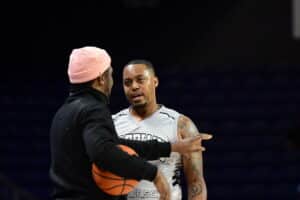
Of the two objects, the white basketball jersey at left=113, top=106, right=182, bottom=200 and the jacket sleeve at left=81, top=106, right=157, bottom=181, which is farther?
the white basketball jersey at left=113, top=106, right=182, bottom=200

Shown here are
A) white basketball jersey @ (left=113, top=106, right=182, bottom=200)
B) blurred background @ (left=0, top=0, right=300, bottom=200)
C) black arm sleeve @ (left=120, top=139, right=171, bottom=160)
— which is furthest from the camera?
blurred background @ (left=0, top=0, right=300, bottom=200)

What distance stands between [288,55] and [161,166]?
294 inches

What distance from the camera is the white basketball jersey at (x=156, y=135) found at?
3.93 metres

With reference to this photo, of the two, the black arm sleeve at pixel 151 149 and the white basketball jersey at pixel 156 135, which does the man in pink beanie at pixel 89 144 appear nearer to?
the black arm sleeve at pixel 151 149

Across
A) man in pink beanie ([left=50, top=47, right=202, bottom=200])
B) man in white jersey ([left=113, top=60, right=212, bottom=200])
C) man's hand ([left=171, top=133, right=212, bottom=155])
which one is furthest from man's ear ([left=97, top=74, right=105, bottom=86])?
man in white jersey ([left=113, top=60, right=212, bottom=200])

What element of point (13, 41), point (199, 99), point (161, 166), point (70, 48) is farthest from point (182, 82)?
point (161, 166)

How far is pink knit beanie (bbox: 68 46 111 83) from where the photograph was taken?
123 inches

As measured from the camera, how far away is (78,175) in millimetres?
3043

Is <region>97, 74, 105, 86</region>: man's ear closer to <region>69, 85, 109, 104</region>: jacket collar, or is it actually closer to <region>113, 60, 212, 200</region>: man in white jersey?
<region>69, 85, 109, 104</region>: jacket collar

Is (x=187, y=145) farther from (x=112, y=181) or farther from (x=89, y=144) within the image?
(x=89, y=144)

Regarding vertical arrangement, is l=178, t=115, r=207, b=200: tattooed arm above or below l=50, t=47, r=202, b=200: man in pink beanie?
below

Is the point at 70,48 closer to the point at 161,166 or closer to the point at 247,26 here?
the point at 247,26

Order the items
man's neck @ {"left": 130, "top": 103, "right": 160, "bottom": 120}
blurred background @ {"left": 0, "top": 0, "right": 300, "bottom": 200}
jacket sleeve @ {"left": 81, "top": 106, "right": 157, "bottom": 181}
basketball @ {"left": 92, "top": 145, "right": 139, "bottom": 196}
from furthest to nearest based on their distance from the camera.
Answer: blurred background @ {"left": 0, "top": 0, "right": 300, "bottom": 200}, man's neck @ {"left": 130, "top": 103, "right": 160, "bottom": 120}, basketball @ {"left": 92, "top": 145, "right": 139, "bottom": 196}, jacket sleeve @ {"left": 81, "top": 106, "right": 157, "bottom": 181}

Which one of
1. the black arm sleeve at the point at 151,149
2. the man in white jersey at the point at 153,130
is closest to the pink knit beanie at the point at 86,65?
the black arm sleeve at the point at 151,149
